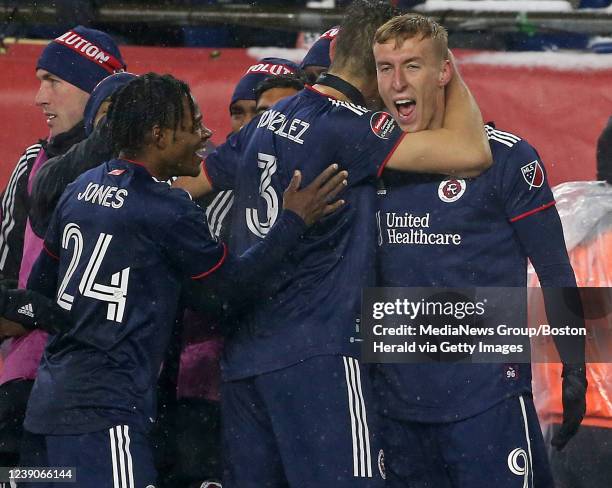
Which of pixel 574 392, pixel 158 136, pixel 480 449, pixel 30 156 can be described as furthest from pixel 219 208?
pixel 574 392

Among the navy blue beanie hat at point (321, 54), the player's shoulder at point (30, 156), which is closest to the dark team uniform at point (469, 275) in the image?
the navy blue beanie hat at point (321, 54)

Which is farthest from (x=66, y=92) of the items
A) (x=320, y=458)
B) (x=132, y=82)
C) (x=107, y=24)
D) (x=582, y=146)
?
(x=582, y=146)

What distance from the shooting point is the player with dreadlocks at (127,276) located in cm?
323

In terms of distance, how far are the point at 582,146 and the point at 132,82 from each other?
226 cm

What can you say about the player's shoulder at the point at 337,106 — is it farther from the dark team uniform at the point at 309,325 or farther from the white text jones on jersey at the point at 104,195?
the white text jones on jersey at the point at 104,195

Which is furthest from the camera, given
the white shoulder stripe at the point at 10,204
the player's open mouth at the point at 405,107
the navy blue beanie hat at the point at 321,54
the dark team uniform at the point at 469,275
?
the navy blue beanie hat at the point at 321,54

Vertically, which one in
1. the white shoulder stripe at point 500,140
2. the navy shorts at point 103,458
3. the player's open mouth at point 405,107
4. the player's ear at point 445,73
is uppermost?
the player's ear at point 445,73

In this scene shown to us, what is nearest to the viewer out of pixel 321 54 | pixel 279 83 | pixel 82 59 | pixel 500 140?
pixel 500 140

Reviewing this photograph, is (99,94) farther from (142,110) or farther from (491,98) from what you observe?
(491,98)

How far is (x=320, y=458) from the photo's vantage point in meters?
3.26

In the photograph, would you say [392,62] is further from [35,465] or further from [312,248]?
[35,465]

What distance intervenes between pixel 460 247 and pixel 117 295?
983 mm

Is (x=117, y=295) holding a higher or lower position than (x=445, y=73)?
lower

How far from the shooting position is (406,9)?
5223 millimetres
